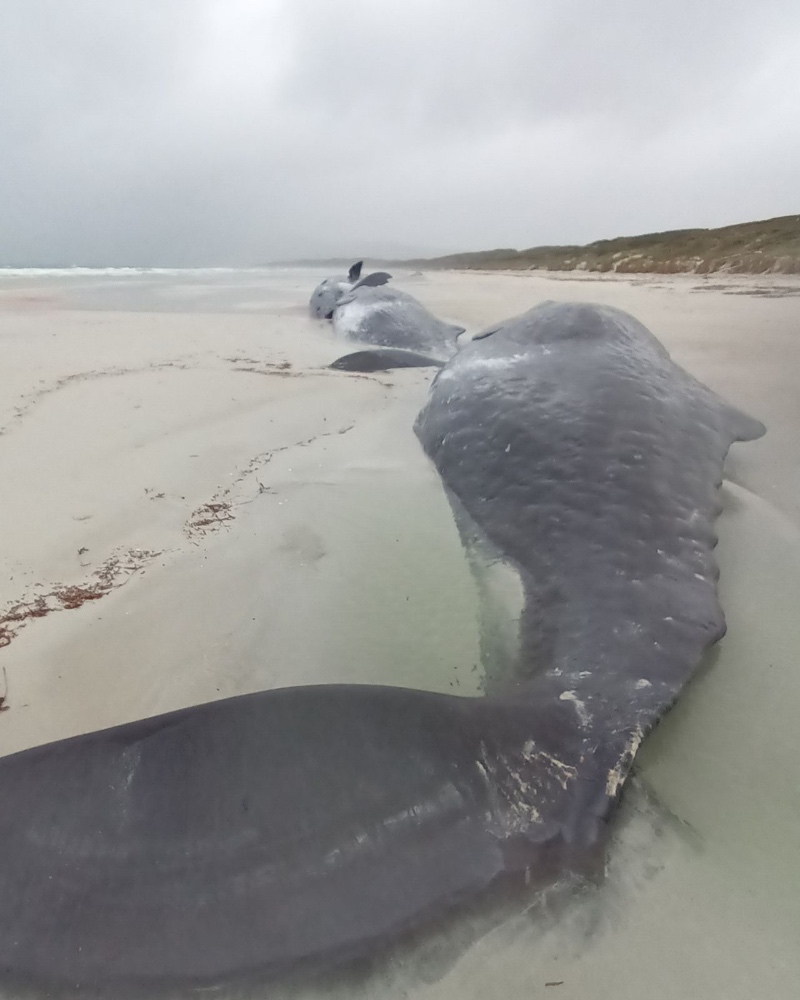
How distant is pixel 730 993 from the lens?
976 millimetres

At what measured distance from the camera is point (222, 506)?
275cm

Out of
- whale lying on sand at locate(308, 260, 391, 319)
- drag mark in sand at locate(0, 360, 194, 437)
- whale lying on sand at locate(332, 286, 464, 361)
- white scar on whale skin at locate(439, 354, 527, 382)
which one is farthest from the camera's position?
whale lying on sand at locate(308, 260, 391, 319)

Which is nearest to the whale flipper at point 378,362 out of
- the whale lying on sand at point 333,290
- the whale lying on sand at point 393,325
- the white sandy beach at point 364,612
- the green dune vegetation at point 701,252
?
the whale lying on sand at point 393,325

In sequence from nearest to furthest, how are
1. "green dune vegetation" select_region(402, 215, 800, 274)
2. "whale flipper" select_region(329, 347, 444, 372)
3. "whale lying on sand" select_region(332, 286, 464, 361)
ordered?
"whale flipper" select_region(329, 347, 444, 372) < "whale lying on sand" select_region(332, 286, 464, 361) < "green dune vegetation" select_region(402, 215, 800, 274)

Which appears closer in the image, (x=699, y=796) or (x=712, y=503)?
(x=699, y=796)

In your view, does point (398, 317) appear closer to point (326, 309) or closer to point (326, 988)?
point (326, 309)

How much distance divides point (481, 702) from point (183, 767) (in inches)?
20.5

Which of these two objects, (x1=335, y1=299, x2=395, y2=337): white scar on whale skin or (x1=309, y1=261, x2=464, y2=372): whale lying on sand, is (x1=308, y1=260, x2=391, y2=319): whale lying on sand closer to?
(x1=309, y1=261, x2=464, y2=372): whale lying on sand

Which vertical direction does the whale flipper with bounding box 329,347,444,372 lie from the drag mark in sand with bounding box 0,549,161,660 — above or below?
below

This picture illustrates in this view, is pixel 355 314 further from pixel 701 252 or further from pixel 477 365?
pixel 701 252

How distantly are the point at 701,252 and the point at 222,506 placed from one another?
27.9 metres

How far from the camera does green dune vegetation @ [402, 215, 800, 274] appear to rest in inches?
723

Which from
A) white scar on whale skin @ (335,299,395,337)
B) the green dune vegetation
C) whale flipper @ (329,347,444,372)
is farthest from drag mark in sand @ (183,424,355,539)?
the green dune vegetation

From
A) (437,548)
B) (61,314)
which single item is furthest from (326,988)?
(61,314)
